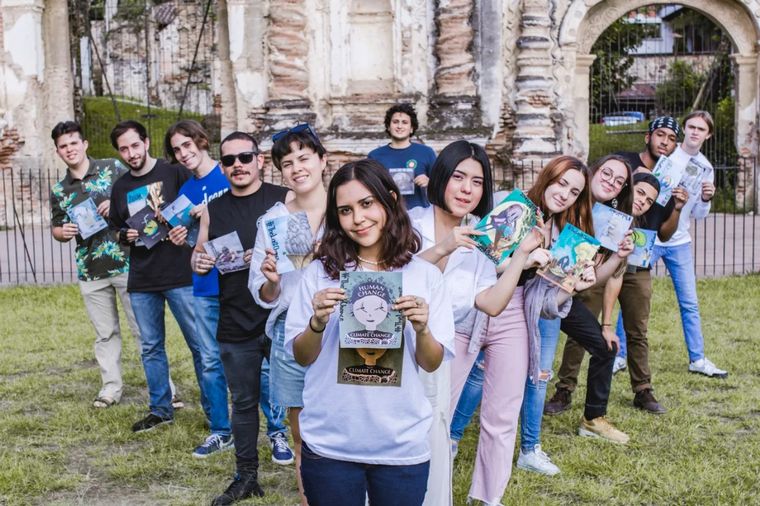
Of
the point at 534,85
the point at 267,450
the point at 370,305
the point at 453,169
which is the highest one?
the point at 534,85

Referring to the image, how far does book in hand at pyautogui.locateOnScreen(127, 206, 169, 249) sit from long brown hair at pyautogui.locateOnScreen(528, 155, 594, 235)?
7.85 feet

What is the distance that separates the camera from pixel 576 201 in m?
5.29

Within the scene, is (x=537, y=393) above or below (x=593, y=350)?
below

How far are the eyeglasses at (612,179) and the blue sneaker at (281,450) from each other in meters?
2.40

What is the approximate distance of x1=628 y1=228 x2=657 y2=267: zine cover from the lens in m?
6.37

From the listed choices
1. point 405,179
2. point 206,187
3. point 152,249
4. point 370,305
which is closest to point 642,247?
point 405,179

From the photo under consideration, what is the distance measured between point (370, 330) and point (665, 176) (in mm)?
4075

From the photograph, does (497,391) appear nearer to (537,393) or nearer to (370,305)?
(537,393)

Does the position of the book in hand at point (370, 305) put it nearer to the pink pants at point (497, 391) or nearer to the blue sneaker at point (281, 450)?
the pink pants at point (497, 391)

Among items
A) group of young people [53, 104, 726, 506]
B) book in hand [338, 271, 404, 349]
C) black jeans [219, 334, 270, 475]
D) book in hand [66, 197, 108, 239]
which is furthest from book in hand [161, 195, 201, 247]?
book in hand [338, 271, 404, 349]

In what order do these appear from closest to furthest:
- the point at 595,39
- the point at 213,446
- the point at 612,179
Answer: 1. the point at 612,179
2. the point at 213,446
3. the point at 595,39

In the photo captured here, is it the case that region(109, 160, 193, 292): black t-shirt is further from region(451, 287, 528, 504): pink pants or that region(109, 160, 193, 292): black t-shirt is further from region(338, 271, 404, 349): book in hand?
region(338, 271, 404, 349): book in hand

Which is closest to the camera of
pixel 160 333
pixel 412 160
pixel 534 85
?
pixel 160 333

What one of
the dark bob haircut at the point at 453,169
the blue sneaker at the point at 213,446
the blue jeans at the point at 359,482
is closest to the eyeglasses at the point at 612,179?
the dark bob haircut at the point at 453,169
